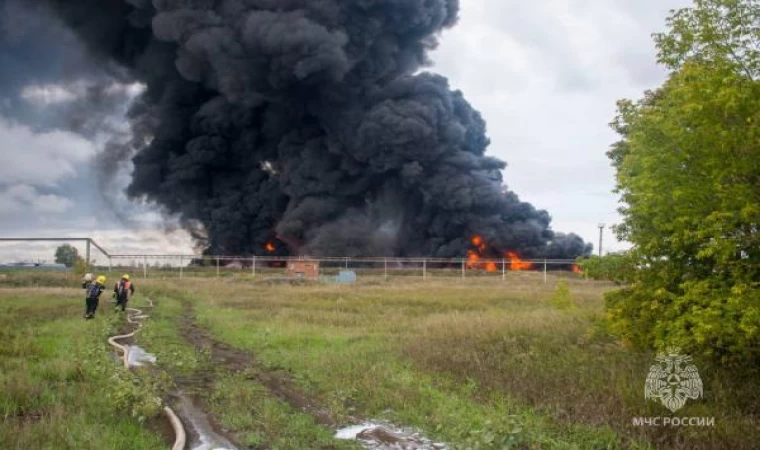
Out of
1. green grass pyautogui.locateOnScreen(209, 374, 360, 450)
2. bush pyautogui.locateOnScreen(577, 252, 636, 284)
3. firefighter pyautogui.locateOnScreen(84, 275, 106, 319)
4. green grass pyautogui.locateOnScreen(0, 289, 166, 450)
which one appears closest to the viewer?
green grass pyautogui.locateOnScreen(0, 289, 166, 450)

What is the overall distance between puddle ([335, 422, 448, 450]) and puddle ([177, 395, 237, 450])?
1496 millimetres

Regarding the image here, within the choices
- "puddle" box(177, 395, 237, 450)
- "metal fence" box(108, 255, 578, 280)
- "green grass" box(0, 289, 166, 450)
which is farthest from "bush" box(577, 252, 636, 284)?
"metal fence" box(108, 255, 578, 280)

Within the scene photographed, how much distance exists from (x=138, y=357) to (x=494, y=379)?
806cm

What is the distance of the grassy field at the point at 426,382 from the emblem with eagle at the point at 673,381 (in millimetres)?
166

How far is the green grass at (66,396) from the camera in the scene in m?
7.34

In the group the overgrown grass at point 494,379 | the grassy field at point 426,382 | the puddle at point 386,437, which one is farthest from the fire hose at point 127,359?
the overgrown grass at point 494,379

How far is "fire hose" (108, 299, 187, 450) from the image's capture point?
7447 millimetres

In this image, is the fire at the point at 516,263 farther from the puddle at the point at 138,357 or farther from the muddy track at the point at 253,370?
the puddle at the point at 138,357

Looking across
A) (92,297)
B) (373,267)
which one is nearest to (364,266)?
(373,267)

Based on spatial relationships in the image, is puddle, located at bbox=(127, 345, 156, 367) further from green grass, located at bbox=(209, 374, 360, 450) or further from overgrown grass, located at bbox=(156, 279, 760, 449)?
green grass, located at bbox=(209, 374, 360, 450)

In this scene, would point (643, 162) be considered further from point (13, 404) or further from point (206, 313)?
point (206, 313)

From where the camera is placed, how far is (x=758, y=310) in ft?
25.7

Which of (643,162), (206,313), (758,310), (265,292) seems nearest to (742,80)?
(643,162)

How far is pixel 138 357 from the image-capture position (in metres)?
13.8
